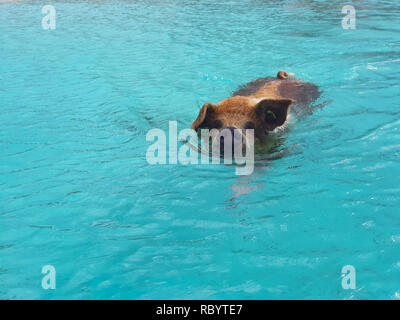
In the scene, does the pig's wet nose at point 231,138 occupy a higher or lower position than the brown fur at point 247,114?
lower

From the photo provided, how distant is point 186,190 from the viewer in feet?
14.0

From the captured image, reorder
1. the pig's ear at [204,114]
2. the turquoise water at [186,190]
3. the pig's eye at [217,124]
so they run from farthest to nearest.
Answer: the pig's eye at [217,124] < the pig's ear at [204,114] < the turquoise water at [186,190]

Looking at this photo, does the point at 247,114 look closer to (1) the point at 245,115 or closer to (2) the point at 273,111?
(1) the point at 245,115

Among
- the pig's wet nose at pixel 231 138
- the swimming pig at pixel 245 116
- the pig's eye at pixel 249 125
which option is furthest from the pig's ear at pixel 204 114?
the pig's eye at pixel 249 125

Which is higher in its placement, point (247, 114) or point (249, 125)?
point (247, 114)

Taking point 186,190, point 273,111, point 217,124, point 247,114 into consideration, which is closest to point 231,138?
point 217,124

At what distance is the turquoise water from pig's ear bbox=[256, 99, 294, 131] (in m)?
0.41

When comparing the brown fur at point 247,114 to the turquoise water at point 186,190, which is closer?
the turquoise water at point 186,190

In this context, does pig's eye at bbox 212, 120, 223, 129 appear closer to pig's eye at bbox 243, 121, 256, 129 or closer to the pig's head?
the pig's head

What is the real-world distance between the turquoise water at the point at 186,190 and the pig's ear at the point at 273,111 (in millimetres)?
413

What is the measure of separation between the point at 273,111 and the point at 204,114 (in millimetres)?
871

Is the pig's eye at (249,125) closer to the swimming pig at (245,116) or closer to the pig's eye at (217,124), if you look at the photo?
the swimming pig at (245,116)

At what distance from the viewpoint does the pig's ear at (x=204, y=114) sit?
4957 mm
